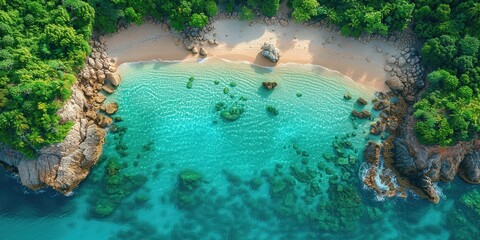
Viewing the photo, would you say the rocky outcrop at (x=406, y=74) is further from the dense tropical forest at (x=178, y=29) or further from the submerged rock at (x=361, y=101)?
the submerged rock at (x=361, y=101)

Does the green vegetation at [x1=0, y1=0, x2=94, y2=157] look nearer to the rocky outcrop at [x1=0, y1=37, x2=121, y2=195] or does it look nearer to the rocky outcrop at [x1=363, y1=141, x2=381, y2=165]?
the rocky outcrop at [x1=0, y1=37, x2=121, y2=195]

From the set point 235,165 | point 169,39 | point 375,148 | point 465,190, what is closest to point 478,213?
point 465,190

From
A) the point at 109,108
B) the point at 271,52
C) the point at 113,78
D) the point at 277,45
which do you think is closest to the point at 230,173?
the point at 271,52

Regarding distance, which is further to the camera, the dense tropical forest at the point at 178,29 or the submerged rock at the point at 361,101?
the submerged rock at the point at 361,101

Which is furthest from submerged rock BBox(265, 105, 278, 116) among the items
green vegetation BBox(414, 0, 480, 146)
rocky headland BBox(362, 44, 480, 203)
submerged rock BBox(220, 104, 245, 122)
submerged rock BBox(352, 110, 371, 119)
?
green vegetation BBox(414, 0, 480, 146)

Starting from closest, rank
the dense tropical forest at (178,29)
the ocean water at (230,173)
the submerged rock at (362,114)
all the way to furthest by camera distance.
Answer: the dense tropical forest at (178,29)
the ocean water at (230,173)
the submerged rock at (362,114)

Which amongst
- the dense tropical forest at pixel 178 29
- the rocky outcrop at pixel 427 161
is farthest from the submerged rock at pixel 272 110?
A: the rocky outcrop at pixel 427 161

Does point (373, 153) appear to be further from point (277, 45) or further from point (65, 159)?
point (65, 159)
